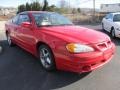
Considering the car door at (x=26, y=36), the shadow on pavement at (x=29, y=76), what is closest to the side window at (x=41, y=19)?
the car door at (x=26, y=36)

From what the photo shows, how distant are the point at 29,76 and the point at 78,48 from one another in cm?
145

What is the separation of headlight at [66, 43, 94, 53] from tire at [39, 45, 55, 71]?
0.66m

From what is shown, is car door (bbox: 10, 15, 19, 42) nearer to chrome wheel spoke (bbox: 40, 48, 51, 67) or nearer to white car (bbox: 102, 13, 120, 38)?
chrome wheel spoke (bbox: 40, 48, 51, 67)

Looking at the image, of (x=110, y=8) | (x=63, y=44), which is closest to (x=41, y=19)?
(x=63, y=44)

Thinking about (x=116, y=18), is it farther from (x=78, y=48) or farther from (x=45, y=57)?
(x=78, y=48)

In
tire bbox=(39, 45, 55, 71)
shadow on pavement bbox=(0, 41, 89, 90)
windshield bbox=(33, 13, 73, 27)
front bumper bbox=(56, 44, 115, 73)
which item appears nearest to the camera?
front bumper bbox=(56, 44, 115, 73)

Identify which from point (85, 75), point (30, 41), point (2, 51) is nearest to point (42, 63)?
point (30, 41)

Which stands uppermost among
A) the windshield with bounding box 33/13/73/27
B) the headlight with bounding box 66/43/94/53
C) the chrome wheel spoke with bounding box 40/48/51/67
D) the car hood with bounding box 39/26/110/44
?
the windshield with bounding box 33/13/73/27

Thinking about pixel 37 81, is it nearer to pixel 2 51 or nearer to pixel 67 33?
pixel 67 33

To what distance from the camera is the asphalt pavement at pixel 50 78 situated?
4.62 metres

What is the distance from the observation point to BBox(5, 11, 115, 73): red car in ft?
15.2

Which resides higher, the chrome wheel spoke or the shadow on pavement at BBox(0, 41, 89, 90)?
the chrome wheel spoke

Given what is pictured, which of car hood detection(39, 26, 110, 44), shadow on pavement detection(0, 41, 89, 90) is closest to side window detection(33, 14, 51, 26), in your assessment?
car hood detection(39, 26, 110, 44)

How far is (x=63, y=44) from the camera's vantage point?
477 centimetres
